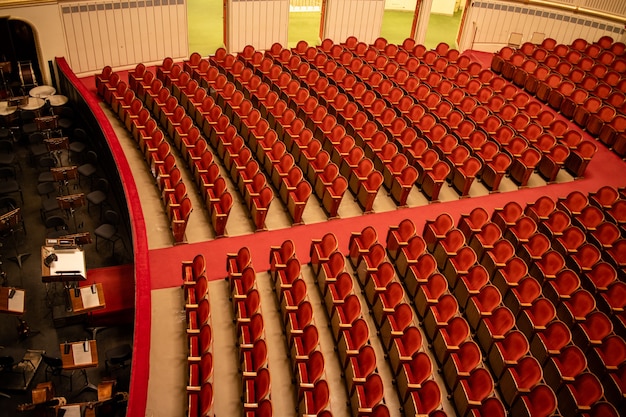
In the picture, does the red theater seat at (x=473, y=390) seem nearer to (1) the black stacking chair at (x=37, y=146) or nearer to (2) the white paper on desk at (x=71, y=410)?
(2) the white paper on desk at (x=71, y=410)

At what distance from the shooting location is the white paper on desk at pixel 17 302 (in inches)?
109

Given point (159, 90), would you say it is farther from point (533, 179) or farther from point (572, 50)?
point (572, 50)

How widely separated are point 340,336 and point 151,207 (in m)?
1.40

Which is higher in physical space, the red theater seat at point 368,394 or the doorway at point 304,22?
the doorway at point 304,22

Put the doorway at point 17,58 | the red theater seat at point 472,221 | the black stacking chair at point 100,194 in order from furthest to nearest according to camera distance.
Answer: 1. the doorway at point 17,58
2. the black stacking chair at point 100,194
3. the red theater seat at point 472,221

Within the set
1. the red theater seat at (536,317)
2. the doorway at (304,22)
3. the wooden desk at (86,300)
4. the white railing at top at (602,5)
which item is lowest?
the wooden desk at (86,300)

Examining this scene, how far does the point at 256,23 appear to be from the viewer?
526 cm

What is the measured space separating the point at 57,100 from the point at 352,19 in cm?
284

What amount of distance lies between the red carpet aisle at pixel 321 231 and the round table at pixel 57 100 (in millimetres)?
1825

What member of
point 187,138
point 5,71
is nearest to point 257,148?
point 187,138

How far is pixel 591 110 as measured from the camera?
4117 mm

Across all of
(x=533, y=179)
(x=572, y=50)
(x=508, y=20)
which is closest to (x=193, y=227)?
(x=533, y=179)

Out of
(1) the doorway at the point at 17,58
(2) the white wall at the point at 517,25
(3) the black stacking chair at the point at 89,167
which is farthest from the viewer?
(2) the white wall at the point at 517,25

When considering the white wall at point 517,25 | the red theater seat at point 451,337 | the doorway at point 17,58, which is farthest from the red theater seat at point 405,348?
the white wall at point 517,25
